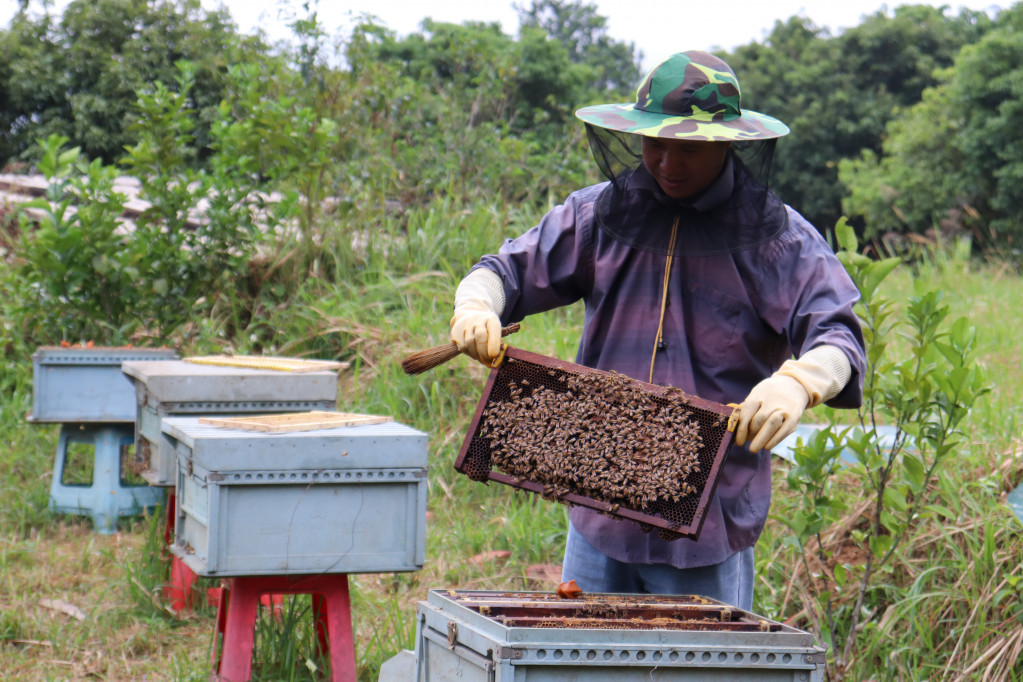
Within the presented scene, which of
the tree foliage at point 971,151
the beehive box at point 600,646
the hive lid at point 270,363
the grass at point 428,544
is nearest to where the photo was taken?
the beehive box at point 600,646

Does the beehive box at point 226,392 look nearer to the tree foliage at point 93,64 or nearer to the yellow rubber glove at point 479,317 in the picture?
the yellow rubber glove at point 479,317

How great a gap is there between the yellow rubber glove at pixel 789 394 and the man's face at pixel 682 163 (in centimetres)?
51

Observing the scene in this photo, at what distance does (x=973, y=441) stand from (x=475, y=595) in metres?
2.83

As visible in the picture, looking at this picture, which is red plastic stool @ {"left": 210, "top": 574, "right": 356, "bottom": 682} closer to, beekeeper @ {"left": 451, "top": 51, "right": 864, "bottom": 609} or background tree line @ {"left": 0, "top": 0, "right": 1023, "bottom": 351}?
beekeeper @ {"left": 451, "top": 51, "right": 864, "bottom": 609}

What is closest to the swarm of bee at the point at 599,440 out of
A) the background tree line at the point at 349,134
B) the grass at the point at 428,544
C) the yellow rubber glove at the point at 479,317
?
the yellow rubber glove at the point at 479,317

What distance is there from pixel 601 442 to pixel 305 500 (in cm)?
112

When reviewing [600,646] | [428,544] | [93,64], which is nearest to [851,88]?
[93,64]

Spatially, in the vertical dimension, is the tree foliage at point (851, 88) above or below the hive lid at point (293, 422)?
above

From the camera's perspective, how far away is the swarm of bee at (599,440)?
213 centimetres

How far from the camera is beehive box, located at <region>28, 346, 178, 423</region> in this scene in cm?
512

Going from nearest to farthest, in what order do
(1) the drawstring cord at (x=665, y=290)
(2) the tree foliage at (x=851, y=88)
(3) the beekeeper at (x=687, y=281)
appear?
(3) the beekeeper at (x=687, y=281) → (1) the drawstring cord at (x=665, y=290) → (2) the tree foliage at (x=851, y=88)

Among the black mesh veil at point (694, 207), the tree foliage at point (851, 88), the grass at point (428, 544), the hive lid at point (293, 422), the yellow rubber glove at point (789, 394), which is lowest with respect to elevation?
the grass at point (428, 544)

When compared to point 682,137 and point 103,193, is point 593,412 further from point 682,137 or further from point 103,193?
point 103,193

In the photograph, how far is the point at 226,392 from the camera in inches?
150
